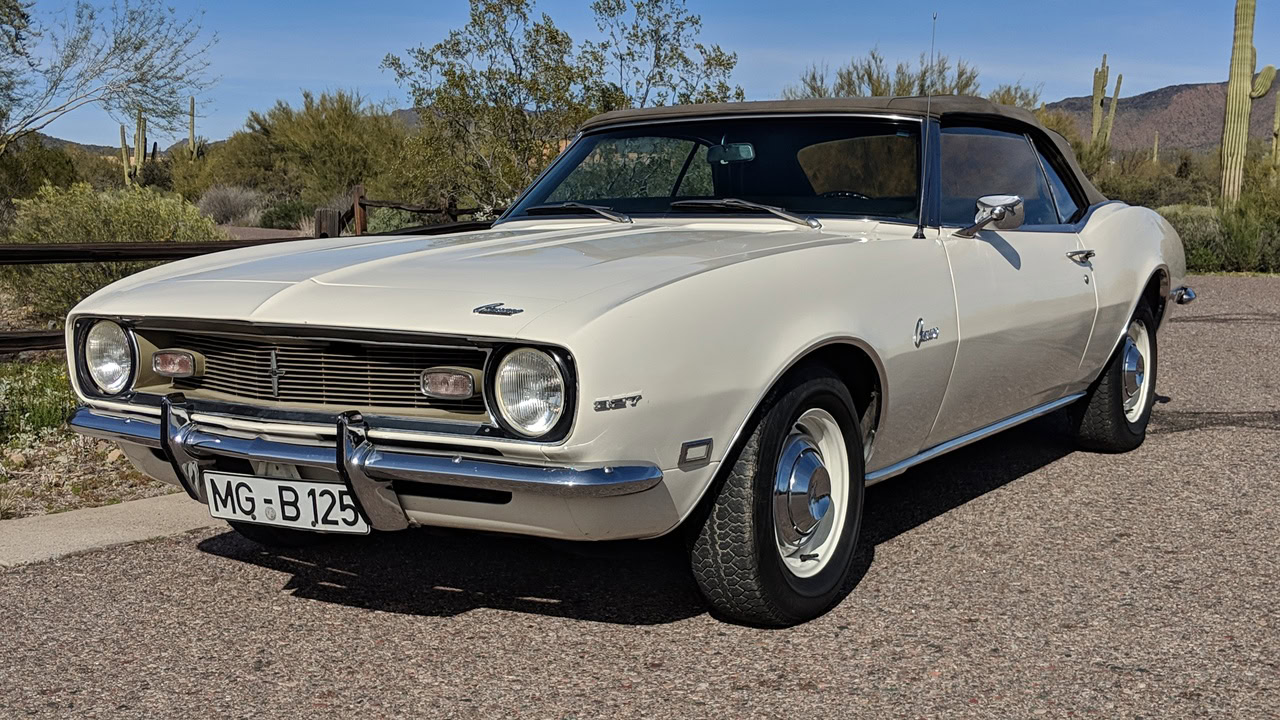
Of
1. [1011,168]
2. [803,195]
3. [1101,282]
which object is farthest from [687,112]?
[1101,282]

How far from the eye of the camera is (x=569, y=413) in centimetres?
279

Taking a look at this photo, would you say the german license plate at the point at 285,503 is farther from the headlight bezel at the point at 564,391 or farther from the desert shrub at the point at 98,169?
the desert shrub at the point at 98,169

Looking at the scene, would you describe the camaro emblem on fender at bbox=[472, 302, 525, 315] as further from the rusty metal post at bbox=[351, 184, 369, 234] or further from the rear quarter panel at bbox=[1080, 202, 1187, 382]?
the rusty metal post at bbox=[351, 184, 369, 234]

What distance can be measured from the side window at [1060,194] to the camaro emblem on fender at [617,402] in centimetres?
287

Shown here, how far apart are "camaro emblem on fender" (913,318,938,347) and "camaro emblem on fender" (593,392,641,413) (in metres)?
1.20

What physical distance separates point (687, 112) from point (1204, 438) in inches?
120

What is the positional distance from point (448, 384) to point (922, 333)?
150 centimetres

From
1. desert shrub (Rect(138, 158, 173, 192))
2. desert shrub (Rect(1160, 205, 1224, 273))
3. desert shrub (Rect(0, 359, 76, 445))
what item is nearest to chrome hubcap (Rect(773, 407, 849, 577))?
desert shrub (Rect(0, 359, 76, 445))

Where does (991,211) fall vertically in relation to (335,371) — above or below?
above

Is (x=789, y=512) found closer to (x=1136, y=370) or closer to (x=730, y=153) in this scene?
(x=730, y=153)

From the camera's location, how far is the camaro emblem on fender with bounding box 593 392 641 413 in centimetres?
276

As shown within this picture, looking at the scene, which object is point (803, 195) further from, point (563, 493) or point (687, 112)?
point (563, 493)

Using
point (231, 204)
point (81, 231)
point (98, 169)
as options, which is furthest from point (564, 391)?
point (98, 169)

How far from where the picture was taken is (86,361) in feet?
11.7
